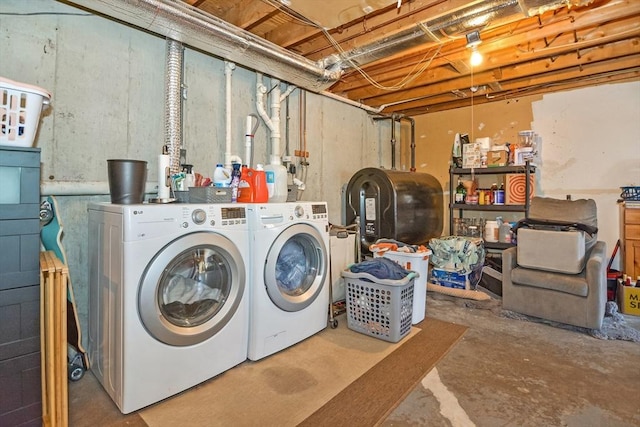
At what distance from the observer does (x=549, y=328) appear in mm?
2609

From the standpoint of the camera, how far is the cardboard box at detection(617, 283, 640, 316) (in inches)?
110

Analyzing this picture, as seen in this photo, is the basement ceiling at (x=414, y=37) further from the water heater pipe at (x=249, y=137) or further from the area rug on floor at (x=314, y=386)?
the area rug on floor at (x=314, y=386)

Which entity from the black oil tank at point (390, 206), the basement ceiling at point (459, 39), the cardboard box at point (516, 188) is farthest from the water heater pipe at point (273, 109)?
the cardboard box at point (516, 188)

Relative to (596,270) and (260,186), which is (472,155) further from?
(260,186)

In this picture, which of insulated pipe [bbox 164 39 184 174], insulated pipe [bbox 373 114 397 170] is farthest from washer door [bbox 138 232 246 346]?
insulated pipe [bbox 373 114 397 170]

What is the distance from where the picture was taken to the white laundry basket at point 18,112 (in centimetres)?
131

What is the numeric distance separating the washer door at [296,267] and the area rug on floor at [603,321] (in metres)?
1.67

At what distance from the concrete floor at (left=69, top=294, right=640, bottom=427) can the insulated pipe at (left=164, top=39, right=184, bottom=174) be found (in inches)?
60.7

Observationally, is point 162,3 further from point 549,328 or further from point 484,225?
point 484,225

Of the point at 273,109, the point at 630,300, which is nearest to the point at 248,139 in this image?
the point at 273,109

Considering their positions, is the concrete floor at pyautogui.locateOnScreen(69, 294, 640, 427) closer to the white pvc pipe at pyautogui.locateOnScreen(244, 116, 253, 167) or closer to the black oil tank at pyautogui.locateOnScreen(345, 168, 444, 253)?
the black oil tank at pyautogui.locateOnScreen(345, 168, 444, 253)

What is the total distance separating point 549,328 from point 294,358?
82.4 inches

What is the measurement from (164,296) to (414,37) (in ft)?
7.83

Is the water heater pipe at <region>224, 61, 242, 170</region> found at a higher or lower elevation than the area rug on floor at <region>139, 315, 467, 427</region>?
higher
